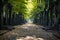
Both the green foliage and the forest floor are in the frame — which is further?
the green foliage

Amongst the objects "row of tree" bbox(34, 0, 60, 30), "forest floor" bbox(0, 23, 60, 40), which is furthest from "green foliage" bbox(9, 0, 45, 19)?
"forest floor" bbox(0, 23, 60, 40)

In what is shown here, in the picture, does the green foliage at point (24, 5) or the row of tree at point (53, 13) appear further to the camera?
the green foliage at point (24, 5)

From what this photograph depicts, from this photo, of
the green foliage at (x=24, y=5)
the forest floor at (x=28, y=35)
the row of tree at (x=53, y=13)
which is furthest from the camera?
the green foliage at (x=24, y=5)

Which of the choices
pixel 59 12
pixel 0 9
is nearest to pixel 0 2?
pixel 0 9

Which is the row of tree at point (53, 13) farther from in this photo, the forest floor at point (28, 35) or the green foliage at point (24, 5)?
the forest floor at point (28, 35)

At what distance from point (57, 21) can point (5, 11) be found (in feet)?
37.6

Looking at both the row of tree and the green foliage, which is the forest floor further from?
the green foliage

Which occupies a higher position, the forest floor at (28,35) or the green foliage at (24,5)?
the green foliage at (24,5)

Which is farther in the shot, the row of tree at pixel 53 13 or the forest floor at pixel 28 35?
the row of tree at pixel 53 13

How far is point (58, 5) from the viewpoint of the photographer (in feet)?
67.2

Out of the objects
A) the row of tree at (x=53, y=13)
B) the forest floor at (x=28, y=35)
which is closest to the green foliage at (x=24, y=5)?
the row of tree at (x=53, y=13)

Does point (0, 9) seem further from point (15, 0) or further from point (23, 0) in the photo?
point (23, 0)

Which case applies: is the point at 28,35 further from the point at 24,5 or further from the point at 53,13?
the point at 24,5

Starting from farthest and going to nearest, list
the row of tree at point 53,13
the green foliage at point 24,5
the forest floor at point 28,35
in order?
the green foliage at point 24,5
the row of tree at point 53,13
the forest floor at point 28,35
